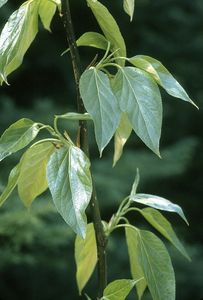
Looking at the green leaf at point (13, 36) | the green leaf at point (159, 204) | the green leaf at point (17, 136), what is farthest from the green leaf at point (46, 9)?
the green leaf at point (159, 204)

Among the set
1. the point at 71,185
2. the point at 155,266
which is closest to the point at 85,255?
the point at 155,266

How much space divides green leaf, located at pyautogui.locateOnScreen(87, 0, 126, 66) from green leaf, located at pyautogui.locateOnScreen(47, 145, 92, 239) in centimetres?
14

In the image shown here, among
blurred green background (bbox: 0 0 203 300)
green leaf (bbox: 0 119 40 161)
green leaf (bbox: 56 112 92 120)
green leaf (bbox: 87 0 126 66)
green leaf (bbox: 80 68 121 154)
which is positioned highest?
green leaf (bbox: 87 0 126 66)

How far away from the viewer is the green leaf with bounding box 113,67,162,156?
27 cm

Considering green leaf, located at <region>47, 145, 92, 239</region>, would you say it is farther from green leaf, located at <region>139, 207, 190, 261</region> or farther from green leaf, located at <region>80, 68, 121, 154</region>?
green leaf, located at <region>139, 207, 190, 261</region>

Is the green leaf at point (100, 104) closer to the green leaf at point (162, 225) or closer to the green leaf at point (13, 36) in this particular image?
the green leaf at point (13, 36)

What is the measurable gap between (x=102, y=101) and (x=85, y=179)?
75 millimetres

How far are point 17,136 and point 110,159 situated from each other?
445 mm

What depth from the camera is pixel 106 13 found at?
0.33 m

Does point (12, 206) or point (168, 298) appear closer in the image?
point (168, 298)

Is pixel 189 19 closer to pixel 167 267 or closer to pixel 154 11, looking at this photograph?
pixel 154 11

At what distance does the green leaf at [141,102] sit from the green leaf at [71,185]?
0.06 meters

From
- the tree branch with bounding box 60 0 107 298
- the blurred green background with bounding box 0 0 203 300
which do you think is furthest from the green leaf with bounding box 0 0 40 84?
the blurred green background with bounding box 0 0 203 300

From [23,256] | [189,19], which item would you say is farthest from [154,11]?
[23,256]
